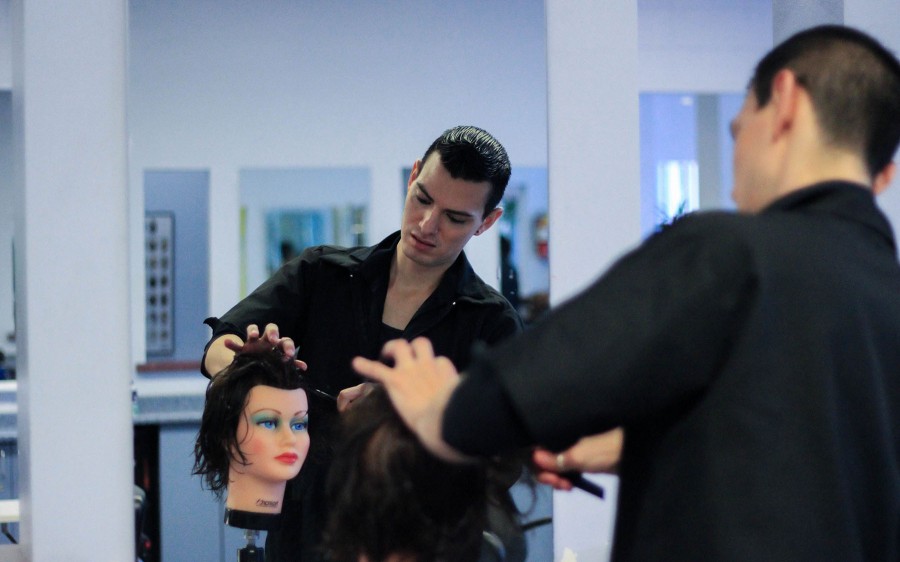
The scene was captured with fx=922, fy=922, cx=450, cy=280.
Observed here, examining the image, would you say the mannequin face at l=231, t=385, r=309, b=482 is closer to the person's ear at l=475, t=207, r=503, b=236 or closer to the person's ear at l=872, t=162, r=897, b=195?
the person's ear at l=475, t=207, r=503, b=236

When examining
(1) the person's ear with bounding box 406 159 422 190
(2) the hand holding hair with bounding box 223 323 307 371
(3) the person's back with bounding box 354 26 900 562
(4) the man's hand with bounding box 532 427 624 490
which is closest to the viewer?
(3) the person's back with bounding box 354 26 900 562

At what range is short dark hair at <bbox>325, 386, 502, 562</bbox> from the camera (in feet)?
4.18

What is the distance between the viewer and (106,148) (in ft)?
7.15

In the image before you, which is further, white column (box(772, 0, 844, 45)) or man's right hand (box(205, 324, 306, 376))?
white column (box(772, 0, 844, 45))

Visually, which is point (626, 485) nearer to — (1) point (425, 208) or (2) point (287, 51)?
(1) point (425, 208)

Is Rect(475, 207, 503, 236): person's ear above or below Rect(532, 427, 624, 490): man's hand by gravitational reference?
above

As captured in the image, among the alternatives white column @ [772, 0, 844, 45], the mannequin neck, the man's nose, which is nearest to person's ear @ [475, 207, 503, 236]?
the man's nose

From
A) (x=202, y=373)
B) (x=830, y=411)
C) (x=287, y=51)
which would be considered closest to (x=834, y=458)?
(x=830, y=411)

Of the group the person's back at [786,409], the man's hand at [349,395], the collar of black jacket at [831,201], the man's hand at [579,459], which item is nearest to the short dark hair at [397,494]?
the man's hand at [579,459]

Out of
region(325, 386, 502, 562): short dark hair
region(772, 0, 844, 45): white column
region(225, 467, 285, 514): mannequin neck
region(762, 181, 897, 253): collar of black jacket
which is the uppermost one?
region(772, 0, 844, 45): white column

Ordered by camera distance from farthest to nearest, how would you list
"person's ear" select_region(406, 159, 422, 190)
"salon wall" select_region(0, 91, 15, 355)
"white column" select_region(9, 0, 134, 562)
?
"salon wall" select_region(0, 91, 15, 355)
"person's ear" select_region(406, 159, 422, 190)
"white column" select_region(9, 0, 134, 562)

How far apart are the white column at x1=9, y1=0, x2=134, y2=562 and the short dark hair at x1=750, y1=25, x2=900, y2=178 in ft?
5.32

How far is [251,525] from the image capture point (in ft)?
6.95

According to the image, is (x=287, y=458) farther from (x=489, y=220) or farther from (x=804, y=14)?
(x=804, y=14)
